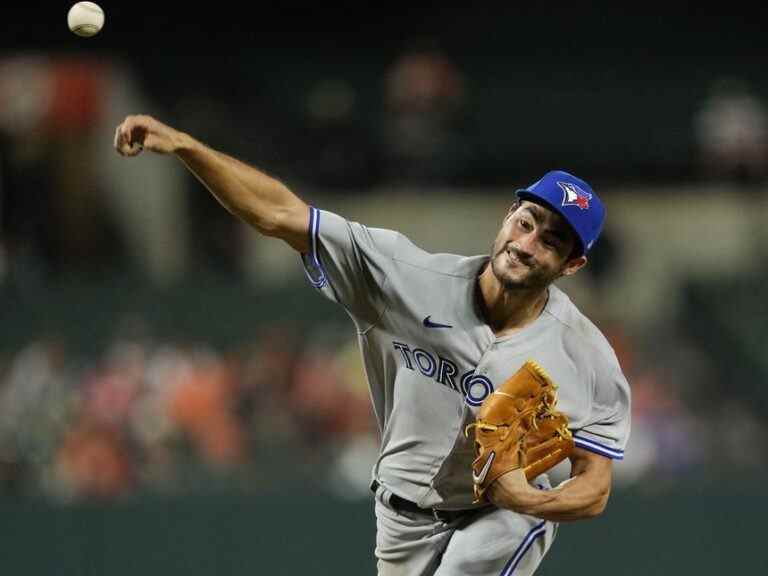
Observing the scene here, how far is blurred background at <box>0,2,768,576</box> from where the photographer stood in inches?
295

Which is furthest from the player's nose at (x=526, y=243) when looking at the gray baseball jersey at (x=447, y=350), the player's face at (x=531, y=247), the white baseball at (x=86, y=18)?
the white baseball at (x=86, y=18)

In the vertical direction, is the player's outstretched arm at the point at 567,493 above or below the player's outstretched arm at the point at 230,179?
below

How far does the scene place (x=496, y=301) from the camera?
4105 mm

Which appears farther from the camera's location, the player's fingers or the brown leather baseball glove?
the brown leather baseball glove

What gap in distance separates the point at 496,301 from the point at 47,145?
698 centimetres

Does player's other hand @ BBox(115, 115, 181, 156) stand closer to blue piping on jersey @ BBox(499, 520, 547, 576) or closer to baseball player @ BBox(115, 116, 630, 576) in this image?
baseball player @ BBox(115, 116, 630, 576)

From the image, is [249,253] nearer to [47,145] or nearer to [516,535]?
[47,145]

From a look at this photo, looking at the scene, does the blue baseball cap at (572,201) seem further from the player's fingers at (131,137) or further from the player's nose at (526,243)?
the player's fingers at (131,137)

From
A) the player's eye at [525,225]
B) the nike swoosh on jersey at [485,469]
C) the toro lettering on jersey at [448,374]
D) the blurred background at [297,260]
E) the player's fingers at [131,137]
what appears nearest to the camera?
the player's fingers at [131,137]

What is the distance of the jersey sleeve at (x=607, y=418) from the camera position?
4094mm

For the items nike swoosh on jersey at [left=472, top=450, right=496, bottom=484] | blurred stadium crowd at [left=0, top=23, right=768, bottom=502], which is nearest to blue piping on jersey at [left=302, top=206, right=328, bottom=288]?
nike swoosh on jersey at [left=472, top=450, right=496, bottom=484]

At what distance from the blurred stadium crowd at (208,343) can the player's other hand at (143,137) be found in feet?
13.6

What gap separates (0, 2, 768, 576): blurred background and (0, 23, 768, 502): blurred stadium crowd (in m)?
0.02

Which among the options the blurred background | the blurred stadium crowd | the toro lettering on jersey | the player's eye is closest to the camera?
the player's eye
